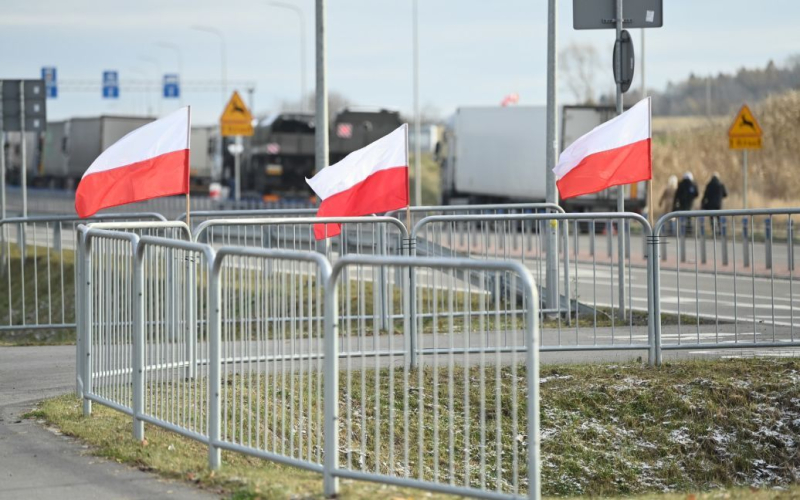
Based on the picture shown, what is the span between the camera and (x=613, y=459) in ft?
31.8

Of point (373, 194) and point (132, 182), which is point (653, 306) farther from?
point (132, 182)

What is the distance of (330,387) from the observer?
22.3 feet

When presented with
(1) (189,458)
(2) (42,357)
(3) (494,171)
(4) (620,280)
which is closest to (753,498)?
(1) (189,458)

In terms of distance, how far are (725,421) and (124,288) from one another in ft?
15.3

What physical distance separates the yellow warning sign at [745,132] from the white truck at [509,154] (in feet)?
27.6

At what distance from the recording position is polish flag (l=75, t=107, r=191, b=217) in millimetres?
10070

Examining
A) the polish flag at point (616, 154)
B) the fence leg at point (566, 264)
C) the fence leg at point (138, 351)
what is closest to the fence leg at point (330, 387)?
the fence leg at point (138, 351)

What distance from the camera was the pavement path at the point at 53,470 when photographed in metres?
7.27

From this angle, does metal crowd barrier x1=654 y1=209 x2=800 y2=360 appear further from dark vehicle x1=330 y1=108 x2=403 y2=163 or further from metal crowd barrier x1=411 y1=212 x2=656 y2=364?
dark vehicle x1=330 y1=108 x2=403 y2=163

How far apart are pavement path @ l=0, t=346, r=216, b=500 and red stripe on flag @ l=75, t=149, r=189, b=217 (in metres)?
1.73

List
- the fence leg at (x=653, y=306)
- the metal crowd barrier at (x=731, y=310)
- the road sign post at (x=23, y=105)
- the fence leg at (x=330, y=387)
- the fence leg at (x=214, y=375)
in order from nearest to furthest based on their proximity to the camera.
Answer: the fence leg at (x=330, y=387), the fence leg at (x=214, y=375), the fence leg at (x=653, y=306), the metal crowd barrier at (x=731, y=310), the road sign post at (x=23, y=105)

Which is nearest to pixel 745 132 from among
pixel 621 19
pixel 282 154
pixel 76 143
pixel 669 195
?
pixel 669 195

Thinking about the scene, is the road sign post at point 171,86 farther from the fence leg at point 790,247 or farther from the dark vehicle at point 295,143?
the fence leg at point 790,247

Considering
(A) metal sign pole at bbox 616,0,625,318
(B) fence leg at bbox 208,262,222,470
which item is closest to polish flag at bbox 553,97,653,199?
(A) metal sign pole at bbox 616,0,625,318
